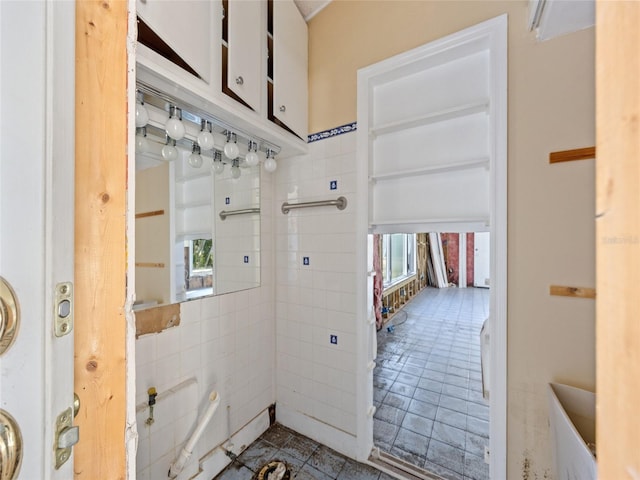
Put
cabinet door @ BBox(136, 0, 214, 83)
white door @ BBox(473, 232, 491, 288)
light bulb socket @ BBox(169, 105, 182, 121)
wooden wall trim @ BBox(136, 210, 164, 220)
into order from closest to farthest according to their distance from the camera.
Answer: cabinet door @ BBox(136, 0, 214, 83) → light bulb socket @ BBox(169, 105, 182, 121) → wooden wall trim @ BBox(136, 210, 164, 220) → white door @ BBox(473, 232, 491, 288)

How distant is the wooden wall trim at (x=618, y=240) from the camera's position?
0.27 m

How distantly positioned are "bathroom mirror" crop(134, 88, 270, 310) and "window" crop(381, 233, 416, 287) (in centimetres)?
295

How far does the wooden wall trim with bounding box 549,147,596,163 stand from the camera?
1005 mm

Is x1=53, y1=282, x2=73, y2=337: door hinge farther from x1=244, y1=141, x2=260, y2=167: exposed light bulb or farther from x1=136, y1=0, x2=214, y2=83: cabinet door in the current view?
x1=244, y1=141, x2=260, y2=167: exposed light bulb

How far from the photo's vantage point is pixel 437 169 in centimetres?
135

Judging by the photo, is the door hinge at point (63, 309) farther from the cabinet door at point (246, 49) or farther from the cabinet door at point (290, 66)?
the cabinet door at point (290, 66)

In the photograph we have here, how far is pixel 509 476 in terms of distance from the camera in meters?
1.16

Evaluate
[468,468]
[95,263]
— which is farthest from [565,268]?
[95,263]

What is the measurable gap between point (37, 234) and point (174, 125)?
0.98 meters

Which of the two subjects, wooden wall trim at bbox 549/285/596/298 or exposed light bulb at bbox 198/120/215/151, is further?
exposed light bulb at bbox 198/120/215/151

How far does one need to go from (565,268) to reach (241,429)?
1997mm

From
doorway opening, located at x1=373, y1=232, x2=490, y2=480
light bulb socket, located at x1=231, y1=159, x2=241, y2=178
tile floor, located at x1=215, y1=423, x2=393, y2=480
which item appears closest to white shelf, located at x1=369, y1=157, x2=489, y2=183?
doorway opening, located at x1=373, y1=232, x2=490, y2=480

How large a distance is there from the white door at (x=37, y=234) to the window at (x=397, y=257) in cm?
414

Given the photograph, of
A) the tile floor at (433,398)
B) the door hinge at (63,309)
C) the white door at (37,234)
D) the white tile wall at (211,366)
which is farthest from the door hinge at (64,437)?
the tile floor at (433,398)
